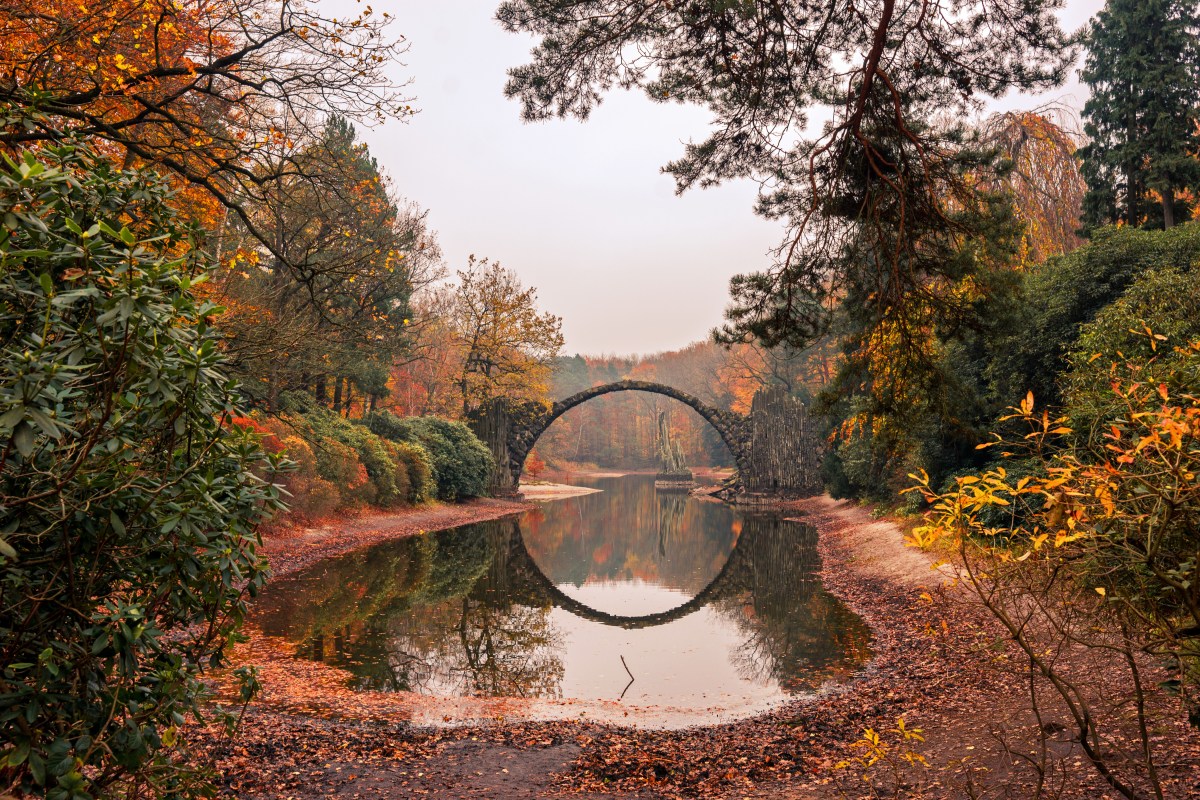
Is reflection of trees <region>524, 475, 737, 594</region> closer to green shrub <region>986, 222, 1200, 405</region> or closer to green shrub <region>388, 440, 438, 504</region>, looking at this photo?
green shrub <region>388, 440, 438, 504</region>

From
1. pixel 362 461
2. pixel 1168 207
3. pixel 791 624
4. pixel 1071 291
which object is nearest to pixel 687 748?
pixel 791 624

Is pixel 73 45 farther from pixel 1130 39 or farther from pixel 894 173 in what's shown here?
pixel 1130 39

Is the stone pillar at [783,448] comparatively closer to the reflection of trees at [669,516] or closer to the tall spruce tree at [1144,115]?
the reflection of trees at [669,516]

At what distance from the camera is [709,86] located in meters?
6.60

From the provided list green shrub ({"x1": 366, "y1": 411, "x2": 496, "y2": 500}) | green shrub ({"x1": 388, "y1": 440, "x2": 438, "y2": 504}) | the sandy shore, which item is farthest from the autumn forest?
the sandy shore

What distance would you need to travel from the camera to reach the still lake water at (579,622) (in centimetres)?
823

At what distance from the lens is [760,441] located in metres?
32.1

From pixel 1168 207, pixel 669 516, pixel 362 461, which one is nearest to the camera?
pixel 1168 207

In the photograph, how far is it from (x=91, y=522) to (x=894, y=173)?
6025 millimetres

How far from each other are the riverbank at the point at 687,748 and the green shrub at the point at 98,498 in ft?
8.73

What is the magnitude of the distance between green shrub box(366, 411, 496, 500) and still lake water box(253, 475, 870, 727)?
222 inches

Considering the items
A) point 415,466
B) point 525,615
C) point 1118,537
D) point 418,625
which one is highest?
point 1118,537

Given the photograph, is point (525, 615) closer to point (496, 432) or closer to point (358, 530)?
point (358, 530)

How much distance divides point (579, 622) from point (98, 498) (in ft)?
33.8
